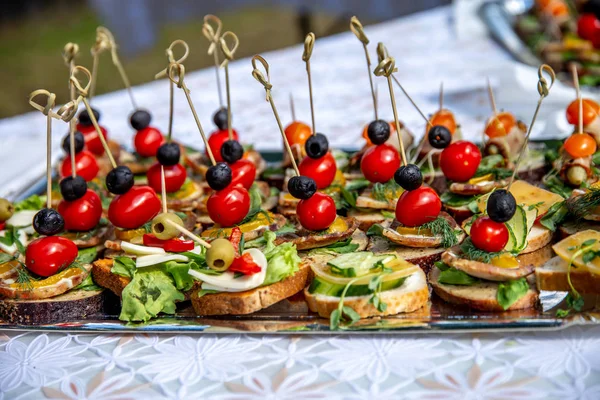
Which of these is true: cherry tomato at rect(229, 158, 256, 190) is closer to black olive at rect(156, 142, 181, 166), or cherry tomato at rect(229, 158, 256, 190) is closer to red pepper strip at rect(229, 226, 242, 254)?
black olive at rect(156, 142, 181, 166)

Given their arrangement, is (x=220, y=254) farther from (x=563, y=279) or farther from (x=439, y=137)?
(x=439, y=137)

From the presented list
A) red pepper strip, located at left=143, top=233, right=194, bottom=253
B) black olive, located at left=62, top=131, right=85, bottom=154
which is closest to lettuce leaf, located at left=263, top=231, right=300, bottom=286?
red pepper strip, located at left=143, top=233, right=194, bottom=253

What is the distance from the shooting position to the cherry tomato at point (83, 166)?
3.23m

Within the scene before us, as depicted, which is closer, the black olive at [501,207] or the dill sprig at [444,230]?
the black olive at [501,207]

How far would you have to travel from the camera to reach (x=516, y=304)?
7.08ft

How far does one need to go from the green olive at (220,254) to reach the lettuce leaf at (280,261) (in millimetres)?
136

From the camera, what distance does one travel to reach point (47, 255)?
249cm

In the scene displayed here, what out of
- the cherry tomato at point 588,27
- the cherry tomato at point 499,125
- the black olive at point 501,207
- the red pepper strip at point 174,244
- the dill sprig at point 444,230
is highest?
the cherry tomato at point 588,27

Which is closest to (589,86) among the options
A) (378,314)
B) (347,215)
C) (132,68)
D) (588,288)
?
(347,215)

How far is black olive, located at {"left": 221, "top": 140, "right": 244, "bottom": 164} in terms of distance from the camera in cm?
295

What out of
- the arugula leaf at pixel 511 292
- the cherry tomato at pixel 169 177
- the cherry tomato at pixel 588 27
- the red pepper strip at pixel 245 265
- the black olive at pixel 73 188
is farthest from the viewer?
the cherry tomato at pixel 588 27

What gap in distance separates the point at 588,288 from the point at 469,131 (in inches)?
72.3

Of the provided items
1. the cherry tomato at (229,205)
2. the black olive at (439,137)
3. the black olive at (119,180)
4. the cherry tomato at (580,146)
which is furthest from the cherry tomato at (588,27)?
the black olive at (119,180)

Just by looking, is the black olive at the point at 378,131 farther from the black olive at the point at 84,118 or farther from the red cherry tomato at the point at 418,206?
the black olive at the point at 84,118
